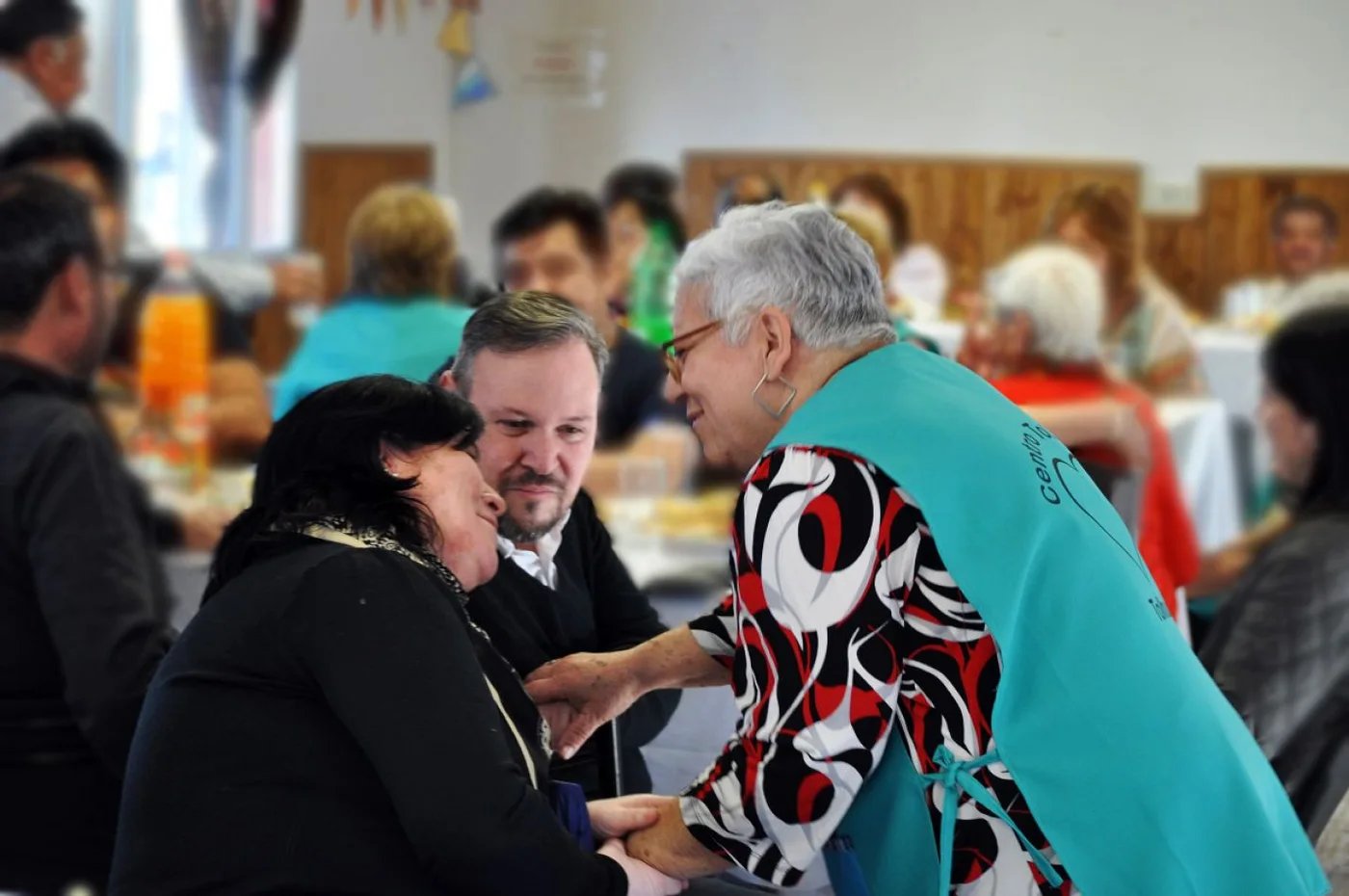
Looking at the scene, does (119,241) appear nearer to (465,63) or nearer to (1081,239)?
(1081,239)

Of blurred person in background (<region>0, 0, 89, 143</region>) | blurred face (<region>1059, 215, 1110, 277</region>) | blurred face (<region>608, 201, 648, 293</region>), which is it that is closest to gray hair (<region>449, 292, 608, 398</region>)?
blurred face (<region>608, 201, 648, 293</region>)

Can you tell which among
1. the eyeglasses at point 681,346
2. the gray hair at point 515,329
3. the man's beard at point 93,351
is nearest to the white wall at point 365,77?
the man's beard at point 93,351

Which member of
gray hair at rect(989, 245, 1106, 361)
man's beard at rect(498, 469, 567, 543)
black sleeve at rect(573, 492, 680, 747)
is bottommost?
black sleeve at rect(573, 492, 680, 747)

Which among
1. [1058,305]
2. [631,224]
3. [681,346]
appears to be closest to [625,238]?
[631,224]

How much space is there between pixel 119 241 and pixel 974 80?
22.1 feet

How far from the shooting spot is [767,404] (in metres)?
1.48

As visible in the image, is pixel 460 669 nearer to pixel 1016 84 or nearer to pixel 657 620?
pixel 657 620

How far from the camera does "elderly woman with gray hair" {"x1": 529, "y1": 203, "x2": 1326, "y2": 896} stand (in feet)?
4.33

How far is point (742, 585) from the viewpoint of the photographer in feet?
4.46

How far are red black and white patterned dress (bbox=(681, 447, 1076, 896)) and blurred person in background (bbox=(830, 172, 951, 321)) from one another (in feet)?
10.1

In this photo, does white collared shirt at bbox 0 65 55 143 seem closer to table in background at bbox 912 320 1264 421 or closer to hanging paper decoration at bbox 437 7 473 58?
table in background at bbox 912 320 1264 421

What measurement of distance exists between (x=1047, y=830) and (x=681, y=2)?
847cm

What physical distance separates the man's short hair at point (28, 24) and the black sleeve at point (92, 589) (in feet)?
10.8

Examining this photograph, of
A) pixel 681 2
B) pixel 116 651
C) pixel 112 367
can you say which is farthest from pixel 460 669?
pixel 681 2
